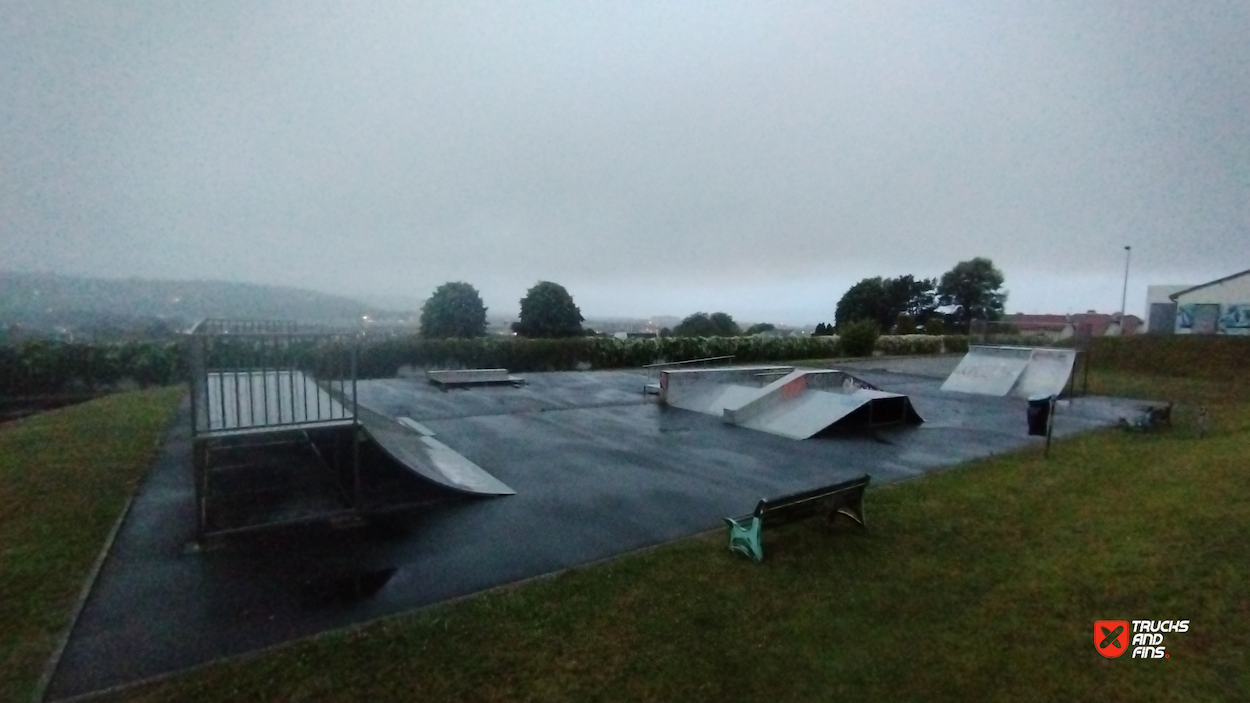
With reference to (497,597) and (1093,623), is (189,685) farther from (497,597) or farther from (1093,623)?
(1093,623)

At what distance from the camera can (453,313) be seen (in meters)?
28.6

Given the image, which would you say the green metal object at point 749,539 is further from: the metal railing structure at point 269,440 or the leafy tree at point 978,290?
the leafy tree at point 978,290

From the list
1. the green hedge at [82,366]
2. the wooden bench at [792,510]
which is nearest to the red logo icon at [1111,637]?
the wooden bench at [792,510]

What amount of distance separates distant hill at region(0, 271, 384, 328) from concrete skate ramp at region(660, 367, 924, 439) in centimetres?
946

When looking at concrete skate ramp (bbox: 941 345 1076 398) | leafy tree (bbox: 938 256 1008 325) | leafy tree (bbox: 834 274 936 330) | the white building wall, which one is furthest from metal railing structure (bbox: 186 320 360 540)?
leafy tree (bbox: 938 256 1008 325)

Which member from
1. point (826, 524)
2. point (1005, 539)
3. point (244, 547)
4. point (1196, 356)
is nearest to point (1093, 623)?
point (1005, 539)

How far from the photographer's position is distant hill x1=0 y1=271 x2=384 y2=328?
18203mm

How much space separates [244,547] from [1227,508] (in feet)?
31.2

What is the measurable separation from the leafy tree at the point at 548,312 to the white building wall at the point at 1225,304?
36.7 metres

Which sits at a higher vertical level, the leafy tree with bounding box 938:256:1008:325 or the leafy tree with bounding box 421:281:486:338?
the leafy tree with bounding box 938:256:1008:325

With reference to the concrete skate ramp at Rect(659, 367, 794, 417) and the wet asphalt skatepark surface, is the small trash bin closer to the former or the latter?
the wet asphalt skatepark surface

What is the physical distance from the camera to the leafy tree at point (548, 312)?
31391 millimetres

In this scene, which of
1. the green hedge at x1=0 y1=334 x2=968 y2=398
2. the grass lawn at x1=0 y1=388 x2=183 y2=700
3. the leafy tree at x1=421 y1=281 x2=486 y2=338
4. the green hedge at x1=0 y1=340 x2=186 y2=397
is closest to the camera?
the grass lawn at x1=0 y1=388 x2=183 y2=700

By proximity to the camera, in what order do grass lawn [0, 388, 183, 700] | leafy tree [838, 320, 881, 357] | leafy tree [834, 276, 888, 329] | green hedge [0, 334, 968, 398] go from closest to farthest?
grass lawn [0, 388, 183, 700]
green hedge [0, 334, 968, 398]
leafy tree [838, 320, 881, 357]
leafy tree [834, 276, 888, 329]
